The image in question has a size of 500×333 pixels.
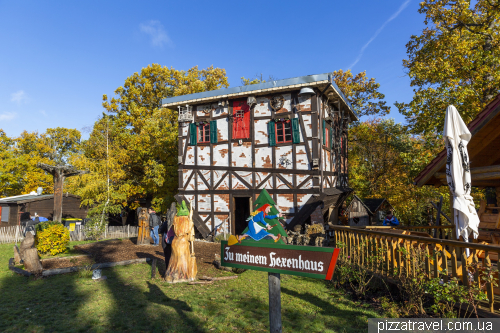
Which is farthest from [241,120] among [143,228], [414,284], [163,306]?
[414,284]

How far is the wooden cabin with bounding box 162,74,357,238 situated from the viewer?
14000mm

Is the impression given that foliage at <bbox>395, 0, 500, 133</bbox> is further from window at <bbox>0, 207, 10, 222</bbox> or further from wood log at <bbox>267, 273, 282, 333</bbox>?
window at <bbox>0, 207, 10, 222</bbox>

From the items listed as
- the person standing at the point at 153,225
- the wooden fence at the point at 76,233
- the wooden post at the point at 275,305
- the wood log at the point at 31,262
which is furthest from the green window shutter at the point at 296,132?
the wooden fence at the point at 76,233

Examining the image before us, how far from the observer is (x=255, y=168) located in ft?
49.4

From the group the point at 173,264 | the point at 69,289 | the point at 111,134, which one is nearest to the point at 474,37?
the point at 173,264

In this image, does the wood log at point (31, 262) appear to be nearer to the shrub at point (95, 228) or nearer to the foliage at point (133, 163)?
the shrub at point (95, 228)

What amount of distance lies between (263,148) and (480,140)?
892 centimetres

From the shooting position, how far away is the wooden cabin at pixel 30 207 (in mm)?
23250

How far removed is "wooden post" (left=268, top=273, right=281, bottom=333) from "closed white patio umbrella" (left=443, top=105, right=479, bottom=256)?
437cm

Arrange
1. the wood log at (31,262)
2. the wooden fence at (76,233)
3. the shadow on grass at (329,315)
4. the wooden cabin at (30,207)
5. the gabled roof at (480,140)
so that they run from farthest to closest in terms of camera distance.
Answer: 1. the wooden cabin at (30,207)
2. the wooden fence at (76,233)
3. the wood log at (31,262)
4. the gabled roof at (480,140)
5. the shadow on grass at (329,315)

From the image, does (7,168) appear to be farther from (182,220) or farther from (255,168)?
(182,220)

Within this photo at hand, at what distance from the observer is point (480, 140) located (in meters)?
7.61

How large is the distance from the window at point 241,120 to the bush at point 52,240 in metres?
8.55

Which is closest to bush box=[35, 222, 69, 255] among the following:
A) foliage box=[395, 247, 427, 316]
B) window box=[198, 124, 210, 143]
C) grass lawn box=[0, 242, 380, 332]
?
grass lawn box=[0, 242, 380, 332]
